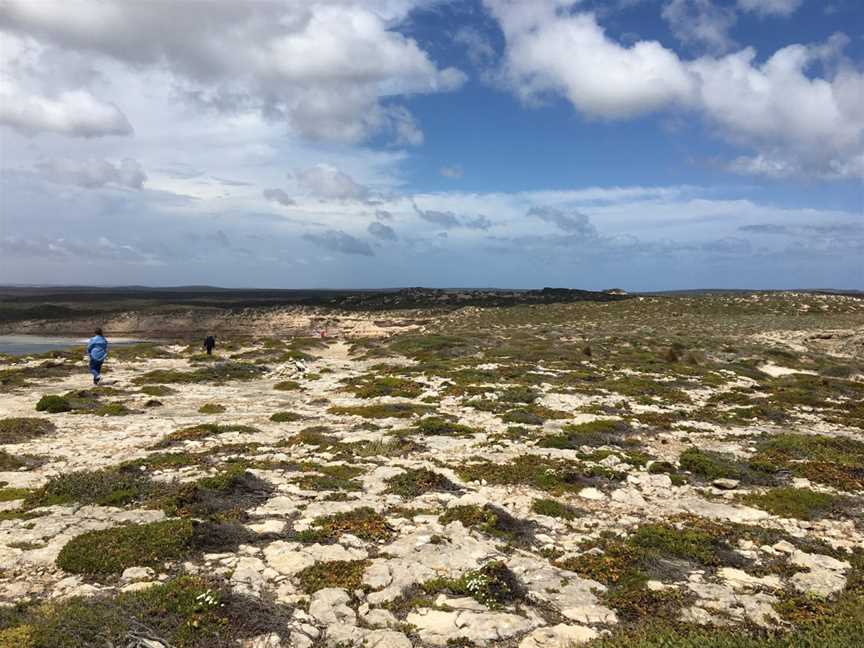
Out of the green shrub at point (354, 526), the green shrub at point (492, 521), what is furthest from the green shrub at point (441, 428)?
the green shrub at point (354, 526)

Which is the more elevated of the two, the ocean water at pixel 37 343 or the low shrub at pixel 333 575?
the low shrub at pixel 333 575

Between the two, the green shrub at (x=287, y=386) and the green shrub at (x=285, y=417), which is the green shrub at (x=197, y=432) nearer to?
the green shrub at (x=285, y=417)

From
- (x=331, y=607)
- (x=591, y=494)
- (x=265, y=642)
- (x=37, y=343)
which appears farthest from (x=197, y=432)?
(x=37, y=343)

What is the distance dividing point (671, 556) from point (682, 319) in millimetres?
73390

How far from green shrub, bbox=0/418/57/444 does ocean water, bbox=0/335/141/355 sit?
5031 centimetres

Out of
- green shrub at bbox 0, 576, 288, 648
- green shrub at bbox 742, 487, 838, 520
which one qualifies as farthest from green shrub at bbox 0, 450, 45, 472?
green shrub at bbox 742, 487, 838, 520

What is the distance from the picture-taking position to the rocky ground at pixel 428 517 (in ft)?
24.9

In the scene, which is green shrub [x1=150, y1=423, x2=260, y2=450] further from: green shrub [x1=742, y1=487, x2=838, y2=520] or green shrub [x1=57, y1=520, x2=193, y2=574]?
green shrub [x1=742, y1=487, x2=838, y2=520]

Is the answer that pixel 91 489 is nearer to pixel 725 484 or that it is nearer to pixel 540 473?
pixel 540 473

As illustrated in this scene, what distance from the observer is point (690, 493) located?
13508 millimetres

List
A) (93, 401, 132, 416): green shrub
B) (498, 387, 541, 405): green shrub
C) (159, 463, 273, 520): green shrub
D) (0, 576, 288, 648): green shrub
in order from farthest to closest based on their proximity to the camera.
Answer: (498, 387, 541, 405): green shrub
(93, 401, 132, 416): green shrub
(159, 463, 273, 520): green shrub
(0, 576, 288, 648): green shrub

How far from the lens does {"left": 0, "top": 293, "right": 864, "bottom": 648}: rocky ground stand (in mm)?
7598

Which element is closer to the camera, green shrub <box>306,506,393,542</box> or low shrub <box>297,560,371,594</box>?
low shrub <box>297,560,371,594</box>

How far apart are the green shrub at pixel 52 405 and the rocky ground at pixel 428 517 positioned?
9cm
